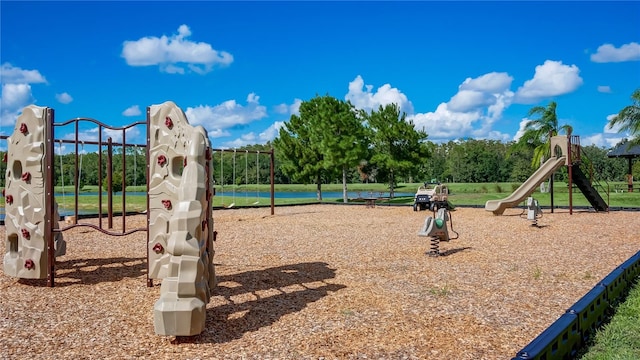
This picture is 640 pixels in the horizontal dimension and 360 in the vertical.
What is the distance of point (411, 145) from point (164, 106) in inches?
904

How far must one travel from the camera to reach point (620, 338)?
454 cm

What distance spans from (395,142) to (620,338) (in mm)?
24865

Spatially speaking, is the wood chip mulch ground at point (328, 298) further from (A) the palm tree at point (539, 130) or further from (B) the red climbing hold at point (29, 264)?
(A) the palm tree at point (539, 130)

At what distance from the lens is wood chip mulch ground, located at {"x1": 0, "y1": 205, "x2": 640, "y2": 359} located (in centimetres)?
443

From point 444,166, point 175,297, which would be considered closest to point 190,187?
point 175,297

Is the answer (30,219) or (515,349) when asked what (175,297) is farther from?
(30,219)

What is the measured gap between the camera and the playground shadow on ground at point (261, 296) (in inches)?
194

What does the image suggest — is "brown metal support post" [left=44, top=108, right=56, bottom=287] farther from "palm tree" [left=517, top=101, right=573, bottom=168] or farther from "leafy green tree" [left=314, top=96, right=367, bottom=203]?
"palm tree" [left=517, top=101, right=573, bottom=168]

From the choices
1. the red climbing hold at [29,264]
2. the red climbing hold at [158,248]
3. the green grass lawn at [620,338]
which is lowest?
the green grass lawn at [620,338]

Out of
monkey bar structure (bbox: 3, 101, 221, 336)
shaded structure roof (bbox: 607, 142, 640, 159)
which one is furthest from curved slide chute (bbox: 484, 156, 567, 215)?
shaded structure roof (bbox: 607, 142, 640, 159)

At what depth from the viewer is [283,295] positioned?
244 inches

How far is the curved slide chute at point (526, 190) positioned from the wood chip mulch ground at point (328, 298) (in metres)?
5.32

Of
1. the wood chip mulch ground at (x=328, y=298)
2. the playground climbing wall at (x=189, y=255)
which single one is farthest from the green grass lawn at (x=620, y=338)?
the playground climbing wall at (x=189, y=255)

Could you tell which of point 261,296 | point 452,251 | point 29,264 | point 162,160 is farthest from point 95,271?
point 452,251
